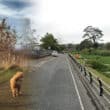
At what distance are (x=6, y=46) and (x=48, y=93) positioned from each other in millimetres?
18190

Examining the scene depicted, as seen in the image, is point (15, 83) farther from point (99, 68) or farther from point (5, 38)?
point (99, 68)

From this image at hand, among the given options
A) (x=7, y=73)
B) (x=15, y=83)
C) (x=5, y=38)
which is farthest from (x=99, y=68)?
(x=15, y=83)

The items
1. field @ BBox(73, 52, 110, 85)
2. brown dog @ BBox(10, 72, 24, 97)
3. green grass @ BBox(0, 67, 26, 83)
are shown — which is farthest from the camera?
field @ BBox(73, 52, 110, 85)

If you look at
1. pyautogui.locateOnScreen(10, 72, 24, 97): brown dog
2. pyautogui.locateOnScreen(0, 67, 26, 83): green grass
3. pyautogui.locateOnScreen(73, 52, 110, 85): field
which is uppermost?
pyautogui.locateOnScreen(10, 72, 24, 97): brown dog

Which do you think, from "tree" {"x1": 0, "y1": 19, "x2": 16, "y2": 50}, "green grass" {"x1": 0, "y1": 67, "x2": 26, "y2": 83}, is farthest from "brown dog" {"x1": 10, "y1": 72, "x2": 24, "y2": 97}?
"tree" {"x1": 0, "y1": 19, "x2": 16, "y2": 50}

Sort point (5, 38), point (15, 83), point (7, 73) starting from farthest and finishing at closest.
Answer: point (5, 38) → point (7, 73) → point (15, 83)

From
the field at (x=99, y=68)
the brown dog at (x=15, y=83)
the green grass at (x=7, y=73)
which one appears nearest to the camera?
the brown dog at (x=15, y=83)

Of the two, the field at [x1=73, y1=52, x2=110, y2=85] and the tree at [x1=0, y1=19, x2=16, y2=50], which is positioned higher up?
the tree at [x1=0, y1=19, x2=16, y2=50]

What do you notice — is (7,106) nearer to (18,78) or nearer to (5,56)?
(18,78)

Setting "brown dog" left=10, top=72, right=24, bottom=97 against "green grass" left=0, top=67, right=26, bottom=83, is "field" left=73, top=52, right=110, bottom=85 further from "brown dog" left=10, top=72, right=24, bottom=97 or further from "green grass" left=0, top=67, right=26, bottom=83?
"brown dog" left=10, top=72, right=24, bottom=97

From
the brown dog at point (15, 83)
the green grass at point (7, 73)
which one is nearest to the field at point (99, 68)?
the green grass at point (7, 73)

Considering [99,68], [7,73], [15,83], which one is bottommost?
[99,68]

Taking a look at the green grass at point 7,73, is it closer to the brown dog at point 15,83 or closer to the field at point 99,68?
the field at point 99,68

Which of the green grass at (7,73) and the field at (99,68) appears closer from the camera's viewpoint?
the green grass at (7,73)
